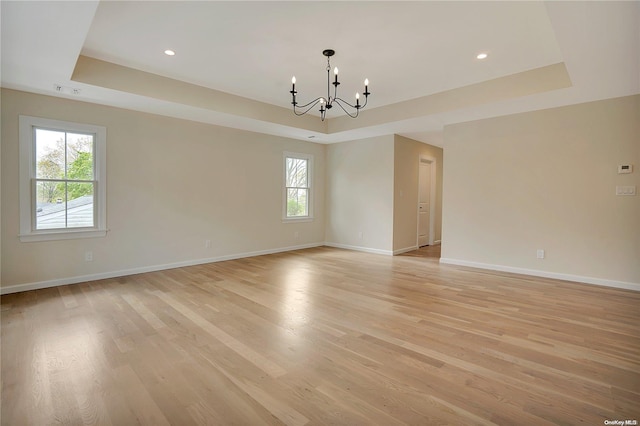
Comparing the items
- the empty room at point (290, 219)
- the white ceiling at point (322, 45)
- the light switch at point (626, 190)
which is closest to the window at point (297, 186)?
the empty room at point (290, 219)

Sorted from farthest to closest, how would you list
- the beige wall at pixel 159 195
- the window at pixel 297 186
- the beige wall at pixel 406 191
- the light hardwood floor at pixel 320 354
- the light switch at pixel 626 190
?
the window at pixel 297 186
the beige wall at pixel 406 191
the light switch at pixel 626 190
the beige wall at pixel 159 195
the light hardwood floor at pixel 320 354

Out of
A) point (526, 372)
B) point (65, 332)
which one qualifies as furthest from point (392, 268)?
point (65, 332)

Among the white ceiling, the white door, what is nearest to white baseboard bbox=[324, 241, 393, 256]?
the white door

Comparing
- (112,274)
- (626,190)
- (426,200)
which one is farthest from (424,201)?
(112,274)

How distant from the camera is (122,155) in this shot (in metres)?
4.55

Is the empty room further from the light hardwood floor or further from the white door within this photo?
the white door

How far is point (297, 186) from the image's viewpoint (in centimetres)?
716

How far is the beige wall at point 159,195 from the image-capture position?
3859 mm

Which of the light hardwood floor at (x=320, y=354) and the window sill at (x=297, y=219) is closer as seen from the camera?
the light hardwood floor at (x=320, y=354)

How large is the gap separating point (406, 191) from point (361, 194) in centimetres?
100

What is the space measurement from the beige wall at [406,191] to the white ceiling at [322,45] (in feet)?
6.02

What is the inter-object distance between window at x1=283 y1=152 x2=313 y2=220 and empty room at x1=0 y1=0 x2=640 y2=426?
18 centimetres

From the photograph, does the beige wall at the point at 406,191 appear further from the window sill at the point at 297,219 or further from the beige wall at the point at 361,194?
the window sill at the point at 297,219

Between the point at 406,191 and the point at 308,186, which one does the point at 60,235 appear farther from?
the point at 406,191
